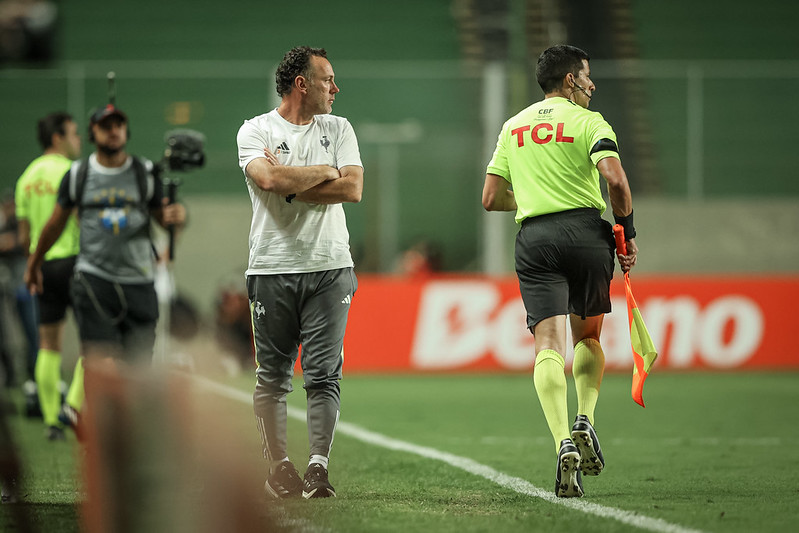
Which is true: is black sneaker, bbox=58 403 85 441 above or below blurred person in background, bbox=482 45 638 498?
below

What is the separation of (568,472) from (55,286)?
4.57 m

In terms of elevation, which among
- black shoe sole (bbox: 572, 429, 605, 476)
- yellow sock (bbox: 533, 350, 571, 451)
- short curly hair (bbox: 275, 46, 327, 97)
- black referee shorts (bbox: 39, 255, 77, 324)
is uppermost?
short curly hair (bbox: 275, 46, 327, 97)

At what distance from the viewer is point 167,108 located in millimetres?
17109

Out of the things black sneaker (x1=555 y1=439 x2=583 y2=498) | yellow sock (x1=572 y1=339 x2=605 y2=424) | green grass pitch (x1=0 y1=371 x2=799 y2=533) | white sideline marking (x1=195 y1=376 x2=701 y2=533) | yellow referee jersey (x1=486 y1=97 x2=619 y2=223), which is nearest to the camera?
white sideline marking (x1=195 y1=376 x2=701 y2=533)

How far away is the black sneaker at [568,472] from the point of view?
18.6 ft

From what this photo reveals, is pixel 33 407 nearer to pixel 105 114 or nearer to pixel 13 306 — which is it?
pixel 105 114

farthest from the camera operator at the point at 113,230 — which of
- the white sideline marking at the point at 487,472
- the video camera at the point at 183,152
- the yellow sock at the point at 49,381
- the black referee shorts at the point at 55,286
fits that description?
the white sideline marking at the point at 487,472

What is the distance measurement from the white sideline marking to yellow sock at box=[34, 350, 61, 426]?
1881 millimetres

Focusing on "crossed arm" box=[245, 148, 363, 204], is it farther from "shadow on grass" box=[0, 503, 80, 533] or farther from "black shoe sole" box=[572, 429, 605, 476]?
"shadow on grass" box=[0, 503, 80, 533]

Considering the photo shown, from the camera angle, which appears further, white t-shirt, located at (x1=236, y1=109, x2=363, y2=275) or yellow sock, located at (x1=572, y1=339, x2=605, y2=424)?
yellow sock, located at (x1=572, y1=339, x2=605, y2=424)

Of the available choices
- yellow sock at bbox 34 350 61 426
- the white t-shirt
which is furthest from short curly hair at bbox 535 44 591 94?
yellow sock at bbox 34 350 61 426

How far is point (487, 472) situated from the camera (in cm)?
693

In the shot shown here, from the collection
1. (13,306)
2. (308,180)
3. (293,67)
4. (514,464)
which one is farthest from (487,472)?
(13,306)

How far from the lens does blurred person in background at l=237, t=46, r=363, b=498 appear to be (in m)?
6.03
